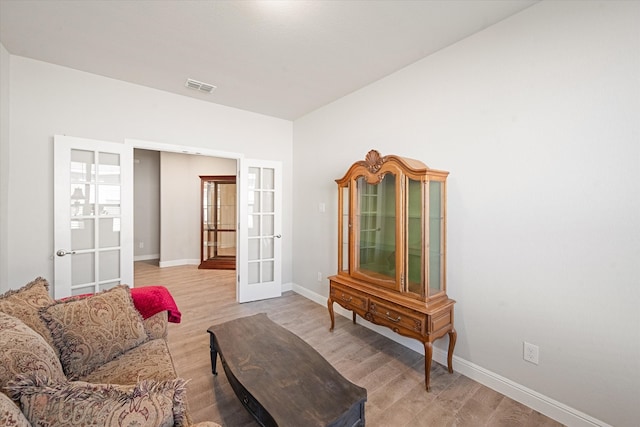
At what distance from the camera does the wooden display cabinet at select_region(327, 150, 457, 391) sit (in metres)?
2.13

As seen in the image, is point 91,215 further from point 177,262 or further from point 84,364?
point 177,262

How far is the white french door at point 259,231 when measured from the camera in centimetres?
396

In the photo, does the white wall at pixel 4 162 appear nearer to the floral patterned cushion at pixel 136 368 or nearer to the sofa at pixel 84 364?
the sofa at pixel 84 364

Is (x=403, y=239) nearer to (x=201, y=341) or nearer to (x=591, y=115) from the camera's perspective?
(x=591, y=115)

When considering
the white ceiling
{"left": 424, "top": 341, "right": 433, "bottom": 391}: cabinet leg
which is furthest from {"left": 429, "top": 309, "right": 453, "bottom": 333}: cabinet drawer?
the white ceiling

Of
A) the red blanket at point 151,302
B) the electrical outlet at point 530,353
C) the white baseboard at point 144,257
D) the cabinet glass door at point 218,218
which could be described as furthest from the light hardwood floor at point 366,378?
the white baseboard at point 144,257

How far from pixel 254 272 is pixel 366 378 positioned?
237cm

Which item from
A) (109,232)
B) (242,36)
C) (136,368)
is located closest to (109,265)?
(109,232)

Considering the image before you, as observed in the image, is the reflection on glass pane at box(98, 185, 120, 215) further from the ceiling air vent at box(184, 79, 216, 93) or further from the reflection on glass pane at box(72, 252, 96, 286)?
the ceiling air vent at box(184, 79, 216, 93)

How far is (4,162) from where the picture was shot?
248 cm

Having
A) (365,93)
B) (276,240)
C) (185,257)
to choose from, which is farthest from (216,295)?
(365,93)

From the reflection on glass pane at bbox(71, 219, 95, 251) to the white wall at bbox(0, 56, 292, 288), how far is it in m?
0.17

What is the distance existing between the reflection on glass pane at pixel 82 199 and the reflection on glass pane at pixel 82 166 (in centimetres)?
8

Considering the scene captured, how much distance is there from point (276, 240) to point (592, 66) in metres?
3.73
